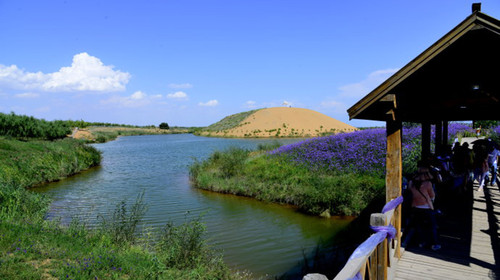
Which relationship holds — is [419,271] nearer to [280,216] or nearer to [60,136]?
[280,216]

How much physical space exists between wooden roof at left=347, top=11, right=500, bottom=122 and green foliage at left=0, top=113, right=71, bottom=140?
31546mm

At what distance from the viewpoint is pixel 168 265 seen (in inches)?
250

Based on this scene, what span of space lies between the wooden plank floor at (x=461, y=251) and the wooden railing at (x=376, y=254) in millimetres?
373

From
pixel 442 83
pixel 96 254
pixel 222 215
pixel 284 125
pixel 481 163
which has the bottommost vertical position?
pixel 222 215

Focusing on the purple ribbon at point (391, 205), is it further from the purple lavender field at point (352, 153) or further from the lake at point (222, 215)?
the purple lavender field at point (352, 153)

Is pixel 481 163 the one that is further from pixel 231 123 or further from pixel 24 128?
pixel 231 123

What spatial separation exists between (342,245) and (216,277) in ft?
13.9

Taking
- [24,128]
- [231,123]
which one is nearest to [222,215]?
[24,128]

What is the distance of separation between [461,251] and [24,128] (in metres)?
35.4

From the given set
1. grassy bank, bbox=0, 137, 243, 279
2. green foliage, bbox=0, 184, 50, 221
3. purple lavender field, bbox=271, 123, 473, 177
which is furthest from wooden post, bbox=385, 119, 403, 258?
green foliage, bbox=0, 184, 50, 221

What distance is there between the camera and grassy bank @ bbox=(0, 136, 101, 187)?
17.2 metres

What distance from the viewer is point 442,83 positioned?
233 inches

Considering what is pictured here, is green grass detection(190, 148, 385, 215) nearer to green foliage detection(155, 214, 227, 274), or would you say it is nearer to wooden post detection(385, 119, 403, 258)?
green foliage detection(155, 214, 227, 274)

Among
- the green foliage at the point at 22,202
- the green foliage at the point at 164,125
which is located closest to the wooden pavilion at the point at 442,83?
the green foliage at the point at 22,202
